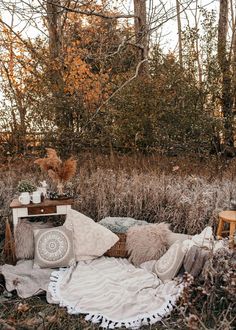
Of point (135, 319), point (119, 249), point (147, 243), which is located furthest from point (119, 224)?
point (135, 319)

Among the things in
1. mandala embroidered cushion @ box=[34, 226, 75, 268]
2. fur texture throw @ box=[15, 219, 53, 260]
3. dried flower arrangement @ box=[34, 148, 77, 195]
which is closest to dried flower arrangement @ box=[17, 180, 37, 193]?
dried flower arrangement @ box=[34, 148, 77, 195]

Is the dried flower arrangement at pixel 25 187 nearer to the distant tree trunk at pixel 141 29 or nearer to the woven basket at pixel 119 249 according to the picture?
the woven basket at pixel 119 249

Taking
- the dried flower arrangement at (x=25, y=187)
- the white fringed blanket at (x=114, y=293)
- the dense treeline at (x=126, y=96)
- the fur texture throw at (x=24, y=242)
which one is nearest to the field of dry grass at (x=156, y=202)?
the white fringed blanket at (x=114, y=293)

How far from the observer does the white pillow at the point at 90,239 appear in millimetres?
4095

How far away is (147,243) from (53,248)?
0.93 metres

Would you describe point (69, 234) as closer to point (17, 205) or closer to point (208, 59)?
point (17, 205)

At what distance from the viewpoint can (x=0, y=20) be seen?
28.9 ft

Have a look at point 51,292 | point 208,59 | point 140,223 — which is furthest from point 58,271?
point 208,59

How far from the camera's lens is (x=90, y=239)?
4.13m

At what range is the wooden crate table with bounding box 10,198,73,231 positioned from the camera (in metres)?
4.32

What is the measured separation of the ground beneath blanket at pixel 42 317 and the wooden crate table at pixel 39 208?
1044 millimetres

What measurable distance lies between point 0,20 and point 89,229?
639cm

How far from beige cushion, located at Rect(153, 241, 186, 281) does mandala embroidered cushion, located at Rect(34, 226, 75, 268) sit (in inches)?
35.1

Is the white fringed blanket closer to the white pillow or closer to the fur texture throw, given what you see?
the white pillow
